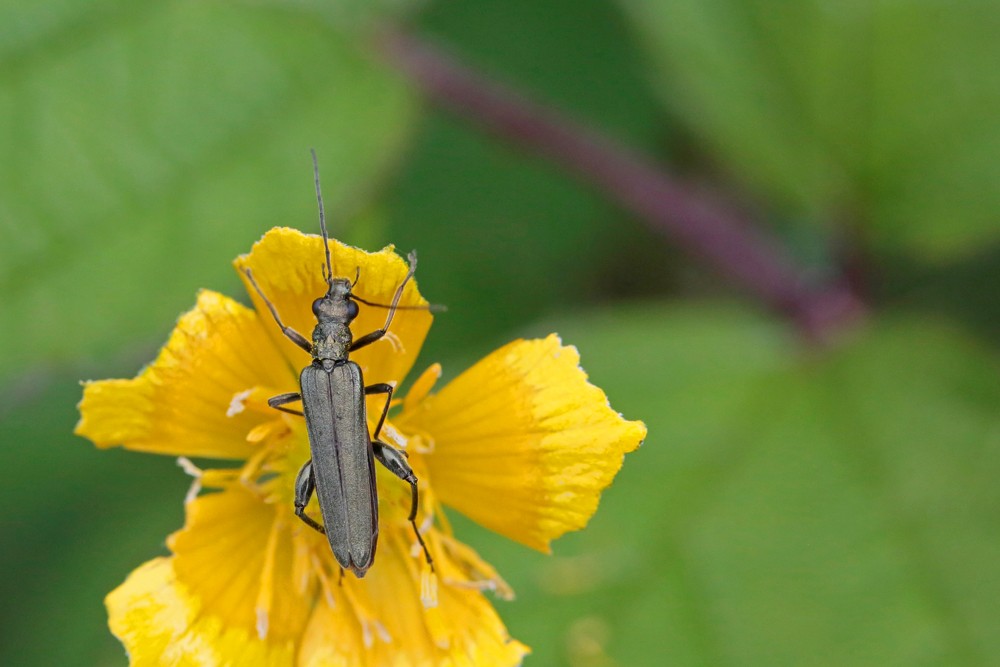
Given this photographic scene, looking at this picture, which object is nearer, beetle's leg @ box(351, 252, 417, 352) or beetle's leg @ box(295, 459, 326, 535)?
beetle's leg @ box(351, 252, 417, 352)

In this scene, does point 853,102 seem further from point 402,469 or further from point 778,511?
point 402,469

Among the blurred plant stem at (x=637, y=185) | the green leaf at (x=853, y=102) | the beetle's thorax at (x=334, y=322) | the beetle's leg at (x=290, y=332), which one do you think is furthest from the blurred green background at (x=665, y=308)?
the beetle's leg at (x=290, y=332)

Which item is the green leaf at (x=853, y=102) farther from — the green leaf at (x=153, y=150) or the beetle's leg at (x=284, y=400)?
the beetle's leg at (x=284, y=400)

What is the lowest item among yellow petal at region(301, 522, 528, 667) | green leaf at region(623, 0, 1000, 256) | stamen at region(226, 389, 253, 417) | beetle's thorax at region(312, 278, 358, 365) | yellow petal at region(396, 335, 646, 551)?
yellow petal at region(301, 522, 528, 667)

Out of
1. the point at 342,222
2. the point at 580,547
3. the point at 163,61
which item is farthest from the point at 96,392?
the point at 163,61

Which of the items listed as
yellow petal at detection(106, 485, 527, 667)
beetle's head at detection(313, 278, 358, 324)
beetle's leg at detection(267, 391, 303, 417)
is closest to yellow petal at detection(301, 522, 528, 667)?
yellow petal at detection(106, 485, 527, 667)

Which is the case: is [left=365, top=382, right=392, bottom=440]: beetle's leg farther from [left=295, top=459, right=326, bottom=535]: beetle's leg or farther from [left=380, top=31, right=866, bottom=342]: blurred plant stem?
[left=380, top=31, right=866, bottom=342]: blurred plant stem
